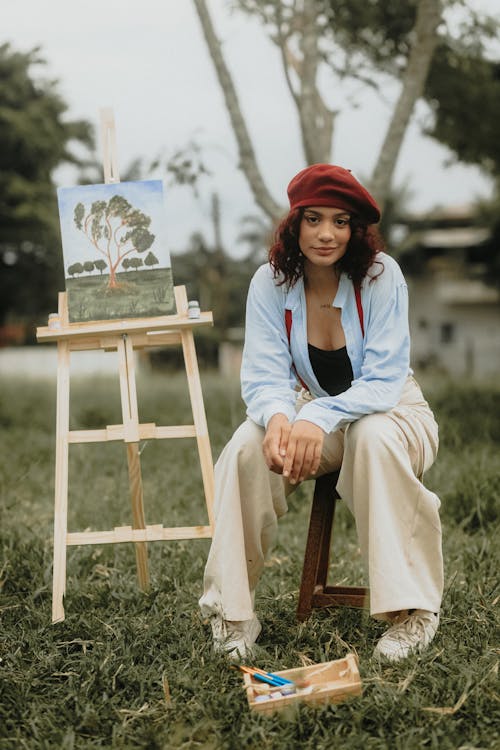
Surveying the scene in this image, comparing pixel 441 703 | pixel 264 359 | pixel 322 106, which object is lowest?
pixel 441 703

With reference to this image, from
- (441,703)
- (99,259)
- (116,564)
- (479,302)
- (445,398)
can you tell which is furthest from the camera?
(479,302)

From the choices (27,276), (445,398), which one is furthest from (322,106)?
(27,276)

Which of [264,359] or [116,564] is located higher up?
[264,359]

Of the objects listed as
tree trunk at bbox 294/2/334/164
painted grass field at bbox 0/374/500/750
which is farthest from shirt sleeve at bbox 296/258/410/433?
tree trunk at bbox 294/2/334/164

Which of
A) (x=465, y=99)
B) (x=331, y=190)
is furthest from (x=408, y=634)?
(x=465, y=99)

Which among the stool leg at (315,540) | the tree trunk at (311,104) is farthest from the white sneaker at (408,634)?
the tree trunk at (311,104)

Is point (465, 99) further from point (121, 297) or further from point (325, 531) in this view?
point (325, 531)

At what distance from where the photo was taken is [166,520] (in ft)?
15.0

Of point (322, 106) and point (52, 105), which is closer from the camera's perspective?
point (322, 106)

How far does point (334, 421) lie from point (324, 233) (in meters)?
0.58

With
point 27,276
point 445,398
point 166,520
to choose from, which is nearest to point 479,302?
point 27,276

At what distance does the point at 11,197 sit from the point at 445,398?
1188 cm

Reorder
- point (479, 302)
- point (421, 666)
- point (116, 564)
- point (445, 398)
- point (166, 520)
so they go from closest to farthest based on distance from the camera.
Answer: point (421, 666), point (116, 564), point (166, 520), point (445, 398), point (479, 302)

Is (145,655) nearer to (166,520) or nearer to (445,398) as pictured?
(166,520)
